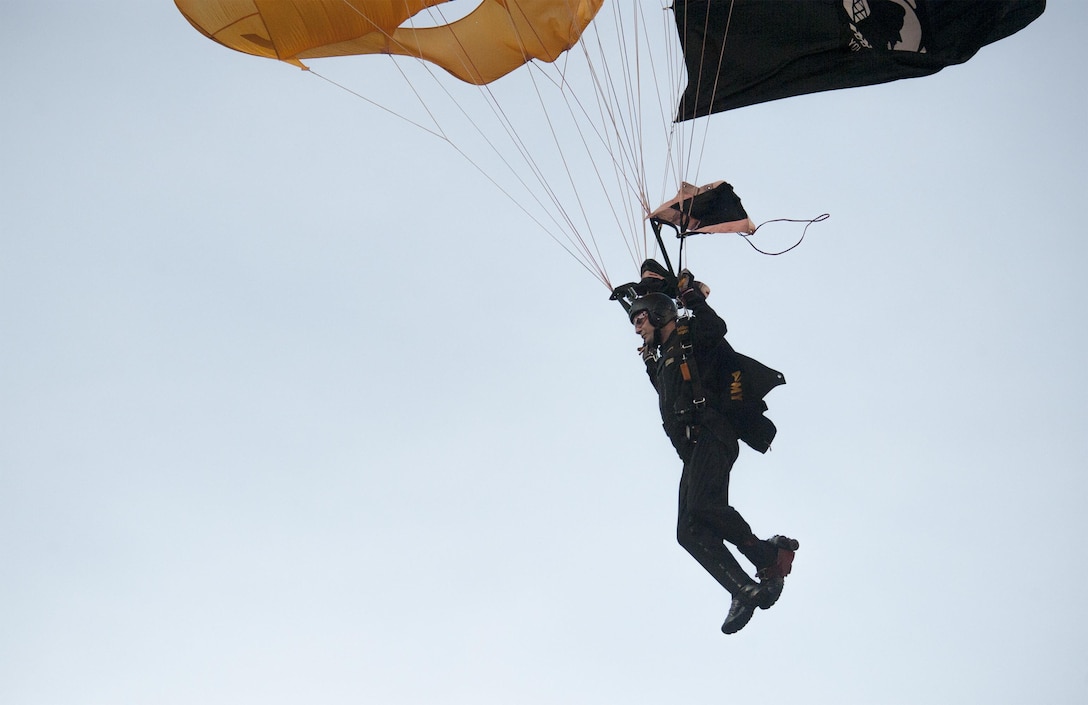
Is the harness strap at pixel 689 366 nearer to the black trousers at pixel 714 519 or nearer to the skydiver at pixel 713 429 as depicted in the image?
the skydiver at pixel 713 429

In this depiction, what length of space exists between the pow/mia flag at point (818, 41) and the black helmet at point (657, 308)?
2.21 meters

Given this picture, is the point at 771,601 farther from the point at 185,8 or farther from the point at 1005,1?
the point at 185,8

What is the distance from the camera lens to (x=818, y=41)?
920 cm

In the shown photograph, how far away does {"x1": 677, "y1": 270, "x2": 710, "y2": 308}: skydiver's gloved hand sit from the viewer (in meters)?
7.63

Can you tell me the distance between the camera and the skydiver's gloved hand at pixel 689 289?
7.63 m

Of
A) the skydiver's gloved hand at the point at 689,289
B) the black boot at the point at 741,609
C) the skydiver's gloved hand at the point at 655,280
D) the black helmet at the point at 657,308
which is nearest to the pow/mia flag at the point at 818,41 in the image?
the skydiver's gloved hand at the point at 655,280

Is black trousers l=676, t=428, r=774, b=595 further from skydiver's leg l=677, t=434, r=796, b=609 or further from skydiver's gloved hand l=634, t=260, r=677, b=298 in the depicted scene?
skydiver's gloved hand l=634, t=260, r=677, b=298

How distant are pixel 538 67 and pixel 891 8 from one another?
10.3ft

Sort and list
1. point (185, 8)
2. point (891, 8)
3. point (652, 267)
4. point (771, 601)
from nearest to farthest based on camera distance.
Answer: point (771, 601)
point (652, 267)
point (891, 8)
point (185, 8)

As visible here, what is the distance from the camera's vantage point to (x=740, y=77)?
31.2 feet

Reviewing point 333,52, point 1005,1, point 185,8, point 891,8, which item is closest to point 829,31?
point 891,8

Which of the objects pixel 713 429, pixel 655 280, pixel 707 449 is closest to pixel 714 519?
pixel 707 449

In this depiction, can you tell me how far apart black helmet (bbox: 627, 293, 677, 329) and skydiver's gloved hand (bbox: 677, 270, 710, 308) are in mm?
309

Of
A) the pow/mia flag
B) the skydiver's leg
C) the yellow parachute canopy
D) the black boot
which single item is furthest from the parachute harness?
the yellow parachute canopy
